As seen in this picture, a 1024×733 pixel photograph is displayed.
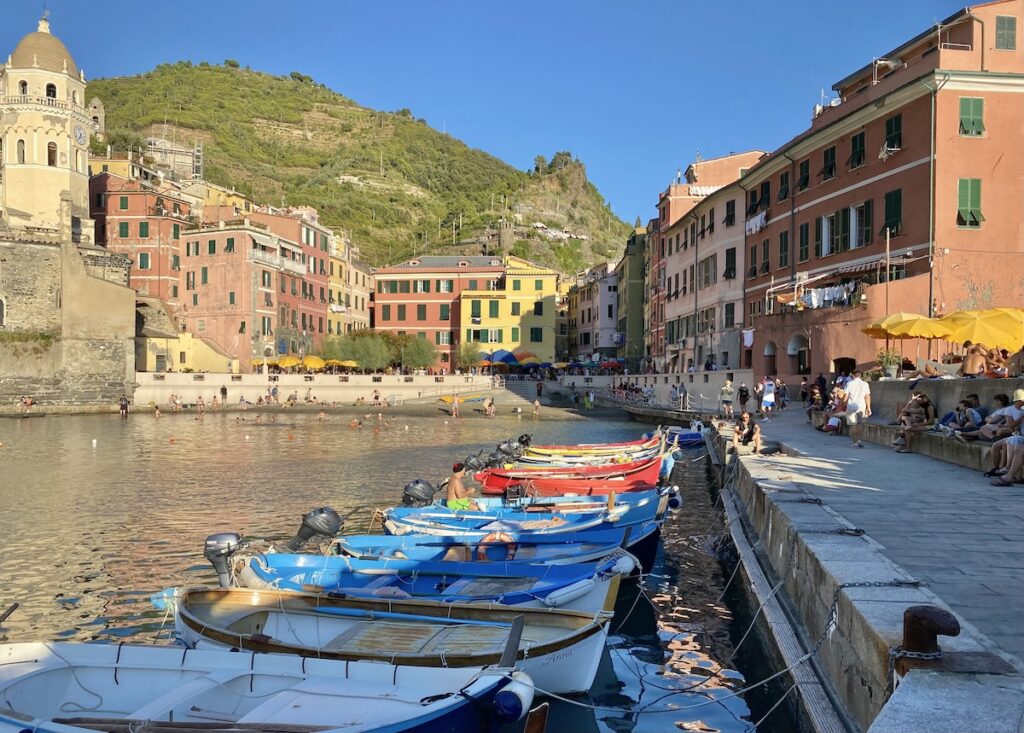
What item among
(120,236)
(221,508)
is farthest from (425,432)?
(120,236)

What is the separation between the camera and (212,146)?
508ft

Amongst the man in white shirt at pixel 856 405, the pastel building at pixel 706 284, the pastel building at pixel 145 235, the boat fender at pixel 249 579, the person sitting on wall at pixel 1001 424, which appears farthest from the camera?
the pastel building at pixel 145 235

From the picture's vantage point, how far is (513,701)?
6070mm

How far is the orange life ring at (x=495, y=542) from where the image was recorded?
12.9m

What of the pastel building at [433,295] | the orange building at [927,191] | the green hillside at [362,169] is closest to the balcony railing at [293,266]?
the pastel building at [433,295]

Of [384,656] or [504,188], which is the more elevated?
[504,188]

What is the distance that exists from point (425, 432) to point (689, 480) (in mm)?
21963

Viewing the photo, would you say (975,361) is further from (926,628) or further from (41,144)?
(41,144)

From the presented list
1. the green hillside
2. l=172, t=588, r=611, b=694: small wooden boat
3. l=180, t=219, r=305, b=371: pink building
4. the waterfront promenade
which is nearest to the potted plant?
the waterfront promenade

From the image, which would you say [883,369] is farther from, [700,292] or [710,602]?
[700,292]

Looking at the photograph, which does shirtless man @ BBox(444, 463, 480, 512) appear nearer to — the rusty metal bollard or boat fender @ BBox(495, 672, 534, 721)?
boat fender @ BBox(495, 672, 534, 721)

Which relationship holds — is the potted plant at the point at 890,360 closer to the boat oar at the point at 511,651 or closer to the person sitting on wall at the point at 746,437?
the person sitting on wall at the point at 746,437

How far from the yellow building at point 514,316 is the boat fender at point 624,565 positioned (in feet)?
225

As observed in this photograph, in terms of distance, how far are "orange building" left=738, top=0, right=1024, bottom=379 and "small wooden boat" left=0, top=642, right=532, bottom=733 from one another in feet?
93.7
